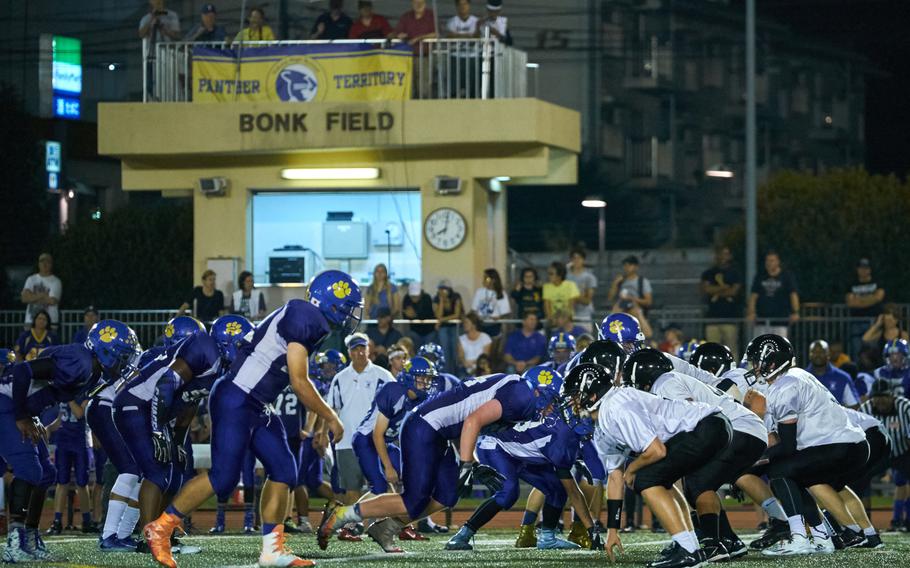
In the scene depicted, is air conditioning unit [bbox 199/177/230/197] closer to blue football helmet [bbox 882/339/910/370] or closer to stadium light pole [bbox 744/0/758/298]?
stadium light pole [bbox 744/0/758/298]

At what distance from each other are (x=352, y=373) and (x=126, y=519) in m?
3.84

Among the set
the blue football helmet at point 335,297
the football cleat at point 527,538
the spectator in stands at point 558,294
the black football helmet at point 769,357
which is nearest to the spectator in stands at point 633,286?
the spectator in stands at point 558,294

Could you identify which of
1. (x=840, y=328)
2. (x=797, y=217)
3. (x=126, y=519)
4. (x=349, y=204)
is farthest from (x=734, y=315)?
(x=797, y=217)

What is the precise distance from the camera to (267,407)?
9781 millimetres

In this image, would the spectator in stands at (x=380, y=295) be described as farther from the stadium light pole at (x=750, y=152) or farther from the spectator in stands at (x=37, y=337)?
the stadium light pole at (x=750, y=152)

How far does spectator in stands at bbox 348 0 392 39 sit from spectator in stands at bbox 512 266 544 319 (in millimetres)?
4343

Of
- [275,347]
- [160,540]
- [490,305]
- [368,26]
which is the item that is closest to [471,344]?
[490,305]

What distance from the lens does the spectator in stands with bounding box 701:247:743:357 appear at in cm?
1923

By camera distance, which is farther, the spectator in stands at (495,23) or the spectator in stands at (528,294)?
the spectator in stands at (495,23)

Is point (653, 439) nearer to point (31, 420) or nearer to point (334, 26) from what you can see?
point (31, 420)

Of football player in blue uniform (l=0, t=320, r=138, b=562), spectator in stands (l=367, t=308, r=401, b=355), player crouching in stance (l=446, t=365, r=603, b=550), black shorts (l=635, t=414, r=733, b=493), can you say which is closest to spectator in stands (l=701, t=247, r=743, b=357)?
spectator in stands (l=367, t=308, r=401, b=355)

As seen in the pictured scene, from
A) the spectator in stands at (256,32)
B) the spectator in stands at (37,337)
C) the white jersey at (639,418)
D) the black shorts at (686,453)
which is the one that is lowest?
the black shorts at (686,453)

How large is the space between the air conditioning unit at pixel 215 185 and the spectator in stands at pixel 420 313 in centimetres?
379

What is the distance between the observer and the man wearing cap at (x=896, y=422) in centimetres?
1520
